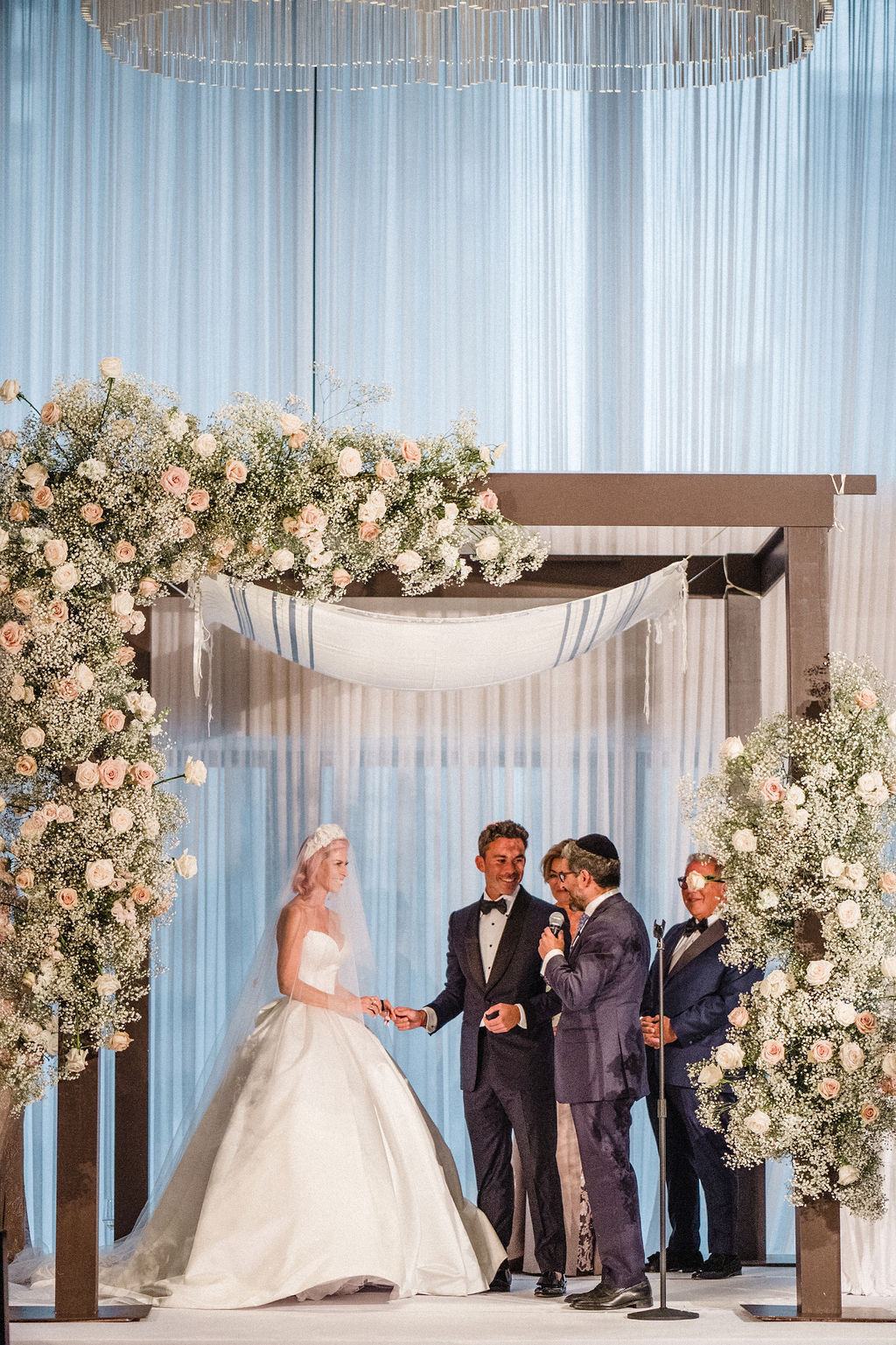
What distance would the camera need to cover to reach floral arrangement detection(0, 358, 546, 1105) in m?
4.97

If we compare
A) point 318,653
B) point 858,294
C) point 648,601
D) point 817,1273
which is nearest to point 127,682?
point 318,653

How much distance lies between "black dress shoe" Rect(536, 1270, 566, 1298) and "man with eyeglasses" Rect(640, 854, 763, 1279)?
0.65 metres

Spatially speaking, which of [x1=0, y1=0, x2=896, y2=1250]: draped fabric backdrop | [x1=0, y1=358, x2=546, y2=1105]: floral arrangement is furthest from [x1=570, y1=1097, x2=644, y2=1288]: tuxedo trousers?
[x1=0, y1=0, x2=896, y2=1250]: draped fabric backdrop

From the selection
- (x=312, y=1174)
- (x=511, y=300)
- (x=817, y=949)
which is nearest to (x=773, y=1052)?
(x=817, y=949)

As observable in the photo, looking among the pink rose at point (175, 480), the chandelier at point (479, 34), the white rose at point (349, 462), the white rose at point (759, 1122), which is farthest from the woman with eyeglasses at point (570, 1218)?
the chandelier at point (479, 34)

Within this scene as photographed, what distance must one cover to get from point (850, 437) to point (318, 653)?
315cm

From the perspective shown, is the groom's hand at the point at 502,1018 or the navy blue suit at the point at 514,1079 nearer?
the navy blue suit at the point at 514,1079

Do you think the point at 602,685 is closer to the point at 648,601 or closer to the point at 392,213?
the point at 648,601

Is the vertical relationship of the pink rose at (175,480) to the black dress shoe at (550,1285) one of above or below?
above

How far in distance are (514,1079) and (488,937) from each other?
569 mm

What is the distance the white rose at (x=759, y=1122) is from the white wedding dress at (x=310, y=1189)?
45.7 inches

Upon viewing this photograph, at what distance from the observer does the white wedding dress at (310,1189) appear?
5.09 meters

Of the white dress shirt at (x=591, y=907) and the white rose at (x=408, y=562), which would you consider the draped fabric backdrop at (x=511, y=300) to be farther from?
the white rose at (x=408, y=562)

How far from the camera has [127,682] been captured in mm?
5133
